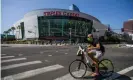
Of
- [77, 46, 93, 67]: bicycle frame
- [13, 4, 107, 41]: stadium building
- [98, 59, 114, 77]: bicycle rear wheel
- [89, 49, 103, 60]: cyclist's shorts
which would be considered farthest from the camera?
[13, 4, 107, 41]: stadium building

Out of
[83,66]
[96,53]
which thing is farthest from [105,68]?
[83,66]

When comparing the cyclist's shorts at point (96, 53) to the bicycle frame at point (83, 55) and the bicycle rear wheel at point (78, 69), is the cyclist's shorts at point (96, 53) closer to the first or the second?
the bicycle frame at point (83, 55)

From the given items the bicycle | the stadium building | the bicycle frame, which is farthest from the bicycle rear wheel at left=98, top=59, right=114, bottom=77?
the stadium building

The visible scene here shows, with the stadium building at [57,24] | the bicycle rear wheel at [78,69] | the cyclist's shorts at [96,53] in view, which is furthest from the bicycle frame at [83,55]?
the stadium building at [57,24]

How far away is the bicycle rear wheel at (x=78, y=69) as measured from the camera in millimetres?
6385

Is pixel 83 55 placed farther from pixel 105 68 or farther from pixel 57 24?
pixel 57 24

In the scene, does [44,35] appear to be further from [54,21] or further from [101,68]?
[101,68]

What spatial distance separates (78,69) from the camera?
6.52 metres

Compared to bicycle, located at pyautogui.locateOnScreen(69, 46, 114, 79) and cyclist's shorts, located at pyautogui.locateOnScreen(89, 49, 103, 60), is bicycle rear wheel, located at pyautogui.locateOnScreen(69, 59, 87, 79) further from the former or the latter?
cyclist's shorts, located at pyautogui.locateOnScreen(89, 49, 103, 60)

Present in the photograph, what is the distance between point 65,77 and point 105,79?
1.52 metres

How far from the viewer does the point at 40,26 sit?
92938mm

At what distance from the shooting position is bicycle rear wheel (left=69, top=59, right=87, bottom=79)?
20.9 feet

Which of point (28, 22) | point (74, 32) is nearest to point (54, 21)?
point (74, 32)

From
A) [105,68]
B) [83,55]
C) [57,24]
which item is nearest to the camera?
[83,55]
